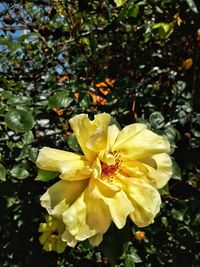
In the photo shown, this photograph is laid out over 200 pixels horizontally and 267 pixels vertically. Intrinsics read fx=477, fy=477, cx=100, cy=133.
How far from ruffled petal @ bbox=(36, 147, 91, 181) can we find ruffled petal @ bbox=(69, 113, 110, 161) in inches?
1.3

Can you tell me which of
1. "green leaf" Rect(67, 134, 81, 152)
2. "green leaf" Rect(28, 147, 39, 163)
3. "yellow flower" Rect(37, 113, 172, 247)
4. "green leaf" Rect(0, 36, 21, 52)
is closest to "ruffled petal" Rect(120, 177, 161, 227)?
"yellow flower" Rect(37, 113, 172, 247)

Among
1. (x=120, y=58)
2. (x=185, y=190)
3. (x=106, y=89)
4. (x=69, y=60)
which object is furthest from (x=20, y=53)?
(x=185, y=190)

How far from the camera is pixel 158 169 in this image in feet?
3.43

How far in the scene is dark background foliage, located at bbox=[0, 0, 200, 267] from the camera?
154 cm

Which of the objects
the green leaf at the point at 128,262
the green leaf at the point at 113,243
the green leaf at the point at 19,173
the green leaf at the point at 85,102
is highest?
the green leaf at the point at 85,102

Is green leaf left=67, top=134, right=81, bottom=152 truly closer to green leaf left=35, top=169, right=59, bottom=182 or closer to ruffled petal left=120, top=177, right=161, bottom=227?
green leaf left=35, top=169, right=59, bottom=182

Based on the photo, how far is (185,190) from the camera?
5.76 ft

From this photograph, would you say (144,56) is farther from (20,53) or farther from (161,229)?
(161,229)

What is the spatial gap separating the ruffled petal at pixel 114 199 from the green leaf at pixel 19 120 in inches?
13.8

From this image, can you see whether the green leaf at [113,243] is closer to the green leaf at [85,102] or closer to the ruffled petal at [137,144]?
the ruffled petal at [137,144]

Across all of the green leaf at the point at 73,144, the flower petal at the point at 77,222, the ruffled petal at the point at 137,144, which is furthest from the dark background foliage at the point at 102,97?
the flower petal at the point at 77,222

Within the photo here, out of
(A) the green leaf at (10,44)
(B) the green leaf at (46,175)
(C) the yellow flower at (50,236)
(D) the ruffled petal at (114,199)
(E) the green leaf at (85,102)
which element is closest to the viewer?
(D) the ruffled petal at (114,199)

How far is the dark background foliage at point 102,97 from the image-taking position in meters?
1.54

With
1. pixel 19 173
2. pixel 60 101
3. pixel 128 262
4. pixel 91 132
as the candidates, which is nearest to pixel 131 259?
pixel 128 262
